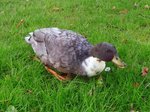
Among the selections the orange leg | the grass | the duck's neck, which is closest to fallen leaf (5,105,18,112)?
the grass

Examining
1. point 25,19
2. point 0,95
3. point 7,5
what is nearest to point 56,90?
point 0,95

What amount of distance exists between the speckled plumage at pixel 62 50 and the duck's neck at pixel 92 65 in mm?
51

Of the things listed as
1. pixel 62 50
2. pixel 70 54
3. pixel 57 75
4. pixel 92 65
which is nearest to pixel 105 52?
pixel 92 65

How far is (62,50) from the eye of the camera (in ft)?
14.4

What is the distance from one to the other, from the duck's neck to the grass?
6.8 inches

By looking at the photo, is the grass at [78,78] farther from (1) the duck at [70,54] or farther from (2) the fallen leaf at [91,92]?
(1) the duck at [70,54]

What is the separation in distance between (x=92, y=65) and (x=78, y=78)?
15.5 inches

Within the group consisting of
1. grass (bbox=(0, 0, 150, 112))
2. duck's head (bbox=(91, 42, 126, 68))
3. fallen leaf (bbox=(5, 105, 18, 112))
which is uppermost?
duck's head (bbox=(91, 42, 126, 68))

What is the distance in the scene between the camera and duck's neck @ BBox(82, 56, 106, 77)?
418 centimetres

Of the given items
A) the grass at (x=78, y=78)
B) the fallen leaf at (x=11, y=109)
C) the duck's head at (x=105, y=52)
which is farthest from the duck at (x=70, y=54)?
the fallen leaf at (x=11, y=109)

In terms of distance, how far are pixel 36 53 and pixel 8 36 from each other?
123cm

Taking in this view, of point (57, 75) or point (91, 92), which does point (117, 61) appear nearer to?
point (91, 92)

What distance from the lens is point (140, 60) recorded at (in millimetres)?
5066

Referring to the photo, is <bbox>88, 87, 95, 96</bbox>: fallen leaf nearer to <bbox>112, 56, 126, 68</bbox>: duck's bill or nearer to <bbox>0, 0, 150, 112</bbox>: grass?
<bbox>0, 0, 150, 112</bbox>: grass
